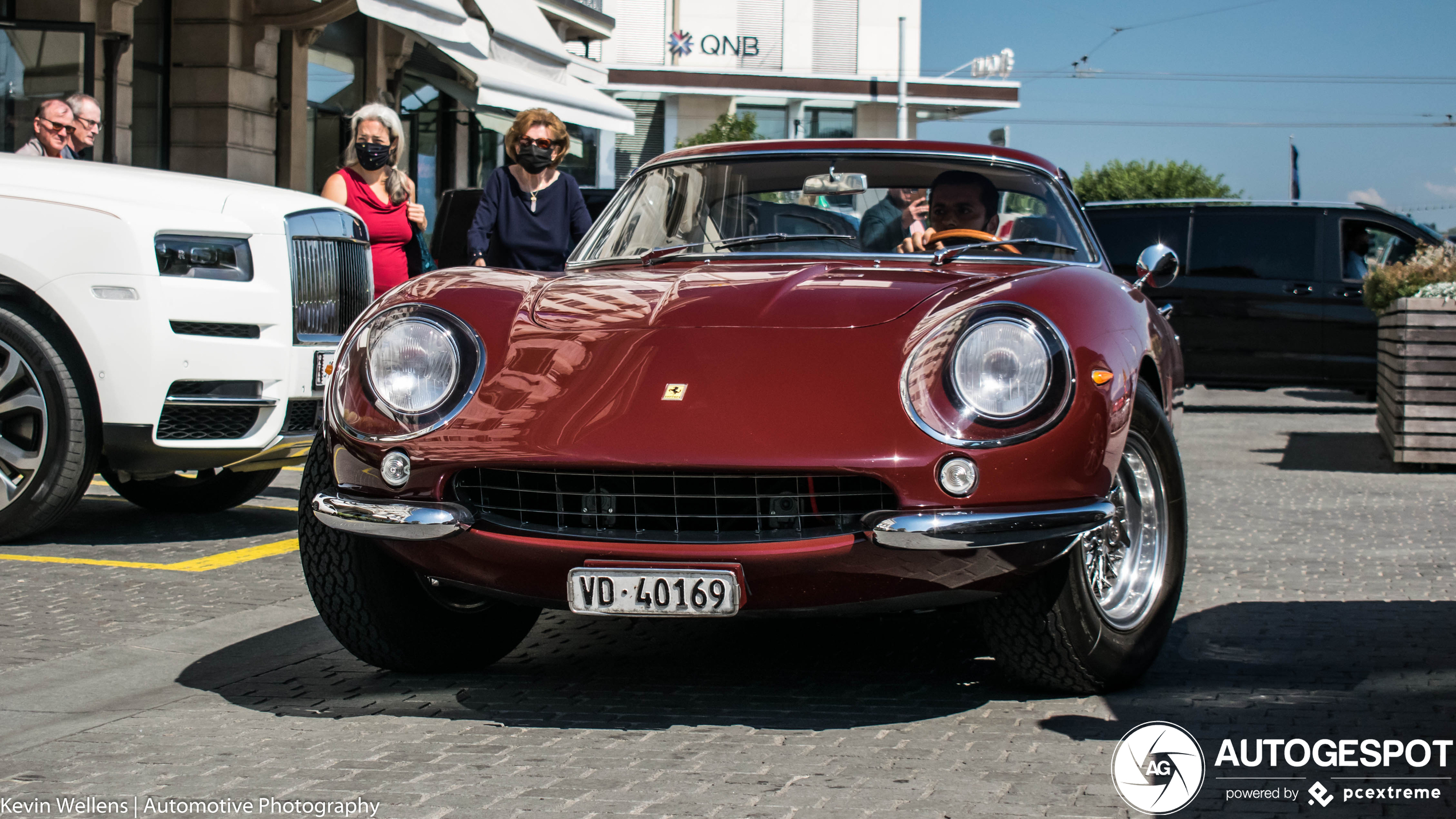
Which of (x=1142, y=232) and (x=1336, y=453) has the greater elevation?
(x=1142, y=232)

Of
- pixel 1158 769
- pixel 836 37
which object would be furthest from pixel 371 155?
pixel 836 37

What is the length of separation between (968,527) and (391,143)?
5241 mm

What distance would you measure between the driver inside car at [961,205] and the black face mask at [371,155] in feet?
12.0

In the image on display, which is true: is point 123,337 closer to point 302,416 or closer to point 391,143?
point 302,416

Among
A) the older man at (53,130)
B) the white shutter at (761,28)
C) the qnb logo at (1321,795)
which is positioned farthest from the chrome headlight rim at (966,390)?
the white shutter at (761,28)

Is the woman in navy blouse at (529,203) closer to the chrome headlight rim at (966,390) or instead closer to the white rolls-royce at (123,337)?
the white rolls-royce at (123,337)

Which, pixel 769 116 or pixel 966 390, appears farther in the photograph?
pixel 769 116

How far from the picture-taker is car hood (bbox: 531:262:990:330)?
375 centimetres

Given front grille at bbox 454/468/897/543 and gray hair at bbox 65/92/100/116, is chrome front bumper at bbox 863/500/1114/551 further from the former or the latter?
gray hair at bbox 65/92/100/116

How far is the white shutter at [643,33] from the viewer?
64.1m

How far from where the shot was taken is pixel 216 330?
633 cm

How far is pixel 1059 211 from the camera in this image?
500 centimetres

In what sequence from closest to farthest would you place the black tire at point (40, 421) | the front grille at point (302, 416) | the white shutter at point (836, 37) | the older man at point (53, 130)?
1. the black tire at point (40, 421)
2. the front grille at point (302, 416)
3. the older man at point (53, 130)
4. the white shutter at point (836, 37)

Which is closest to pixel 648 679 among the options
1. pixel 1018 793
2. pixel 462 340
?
pixel 462 340
